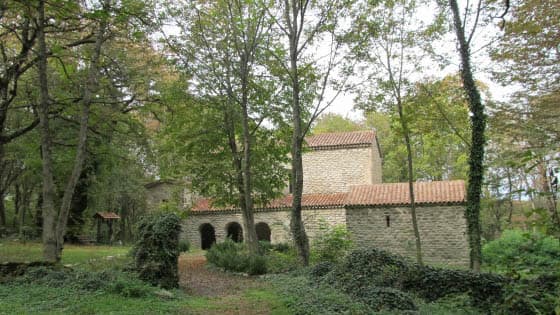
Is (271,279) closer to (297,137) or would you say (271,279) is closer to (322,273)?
(322,273)

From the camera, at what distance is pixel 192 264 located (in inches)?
563

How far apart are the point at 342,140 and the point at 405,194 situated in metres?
5.46

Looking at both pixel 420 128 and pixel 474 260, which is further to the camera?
pixel 420 128

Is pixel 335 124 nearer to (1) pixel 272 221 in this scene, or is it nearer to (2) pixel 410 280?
(1) pixel 272 221

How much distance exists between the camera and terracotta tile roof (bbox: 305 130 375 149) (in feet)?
76.3

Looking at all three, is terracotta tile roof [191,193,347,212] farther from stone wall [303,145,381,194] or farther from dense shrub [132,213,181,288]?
dense shrub [132,213,181,288]

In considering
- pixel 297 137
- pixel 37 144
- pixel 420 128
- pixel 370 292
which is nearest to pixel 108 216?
pixel 37 144

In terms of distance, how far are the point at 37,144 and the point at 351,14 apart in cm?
1132

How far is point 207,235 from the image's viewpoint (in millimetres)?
25562

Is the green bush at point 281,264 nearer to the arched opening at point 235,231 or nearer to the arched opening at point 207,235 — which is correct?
the arched opening at point 235,231

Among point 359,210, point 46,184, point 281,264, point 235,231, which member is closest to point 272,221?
point 235,231

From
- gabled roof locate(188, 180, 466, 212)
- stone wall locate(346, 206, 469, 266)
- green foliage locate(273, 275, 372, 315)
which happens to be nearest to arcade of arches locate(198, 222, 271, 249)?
gabled roof locate(188, 180, 466, 212)

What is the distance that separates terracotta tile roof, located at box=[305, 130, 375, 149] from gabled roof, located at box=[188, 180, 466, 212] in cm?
285

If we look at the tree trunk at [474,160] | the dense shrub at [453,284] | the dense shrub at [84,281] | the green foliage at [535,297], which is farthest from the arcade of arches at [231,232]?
the green foliage at [535,297]
